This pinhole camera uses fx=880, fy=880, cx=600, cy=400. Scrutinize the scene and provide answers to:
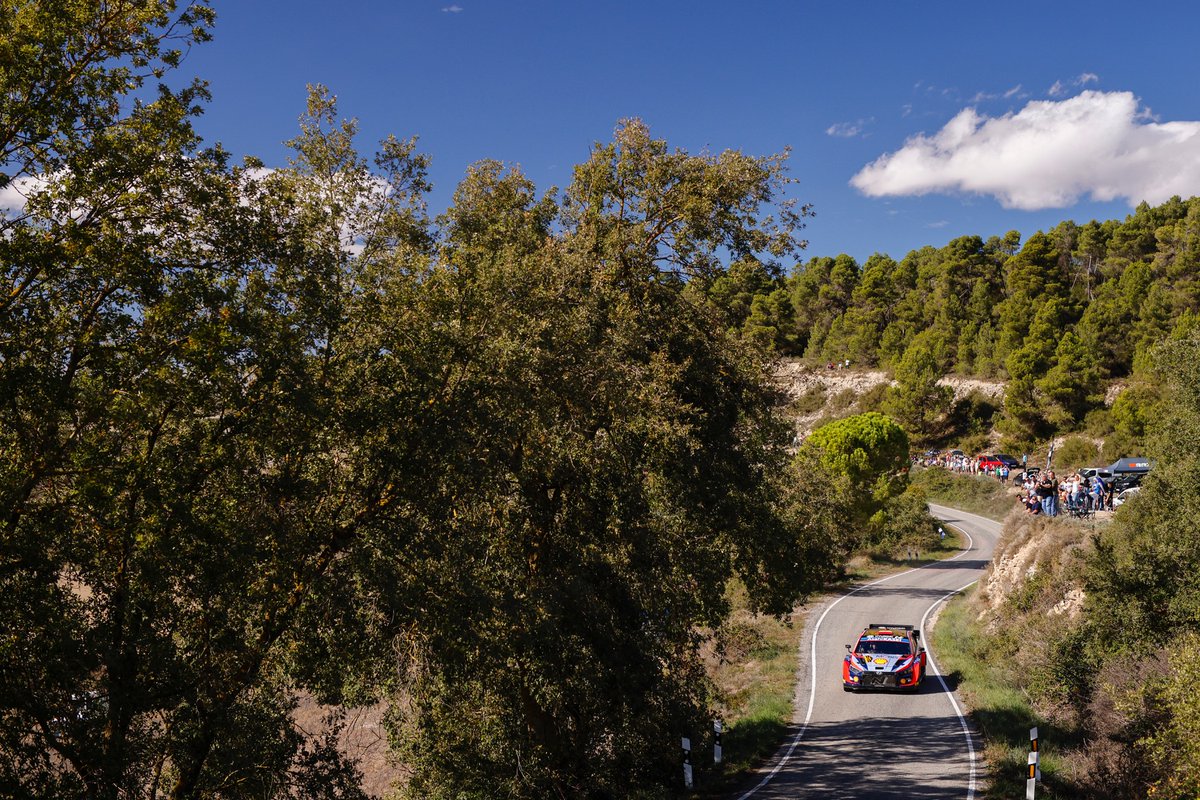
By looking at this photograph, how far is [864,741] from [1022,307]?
69.9m

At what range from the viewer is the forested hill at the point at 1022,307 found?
68.6 meters

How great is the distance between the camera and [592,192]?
15.1 meters

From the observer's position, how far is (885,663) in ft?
73.1

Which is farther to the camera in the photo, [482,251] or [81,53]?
[482,251]

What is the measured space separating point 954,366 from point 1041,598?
215 feet

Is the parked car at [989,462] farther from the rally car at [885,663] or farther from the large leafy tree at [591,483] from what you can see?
the large leafy tree at [591,483]

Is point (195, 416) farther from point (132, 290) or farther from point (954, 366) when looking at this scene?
point (954, 366)

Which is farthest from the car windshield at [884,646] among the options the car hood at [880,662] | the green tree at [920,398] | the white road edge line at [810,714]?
the green tree at [920,398]

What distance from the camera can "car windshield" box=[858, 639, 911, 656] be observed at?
22672 millimetres

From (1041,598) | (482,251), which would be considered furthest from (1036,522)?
(482,251)

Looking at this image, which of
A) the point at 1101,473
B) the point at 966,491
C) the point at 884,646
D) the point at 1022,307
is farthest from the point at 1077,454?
the point at 884,646

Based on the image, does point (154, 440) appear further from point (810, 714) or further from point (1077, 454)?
point (1077, 454)

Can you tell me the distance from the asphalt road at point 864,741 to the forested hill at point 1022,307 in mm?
28484

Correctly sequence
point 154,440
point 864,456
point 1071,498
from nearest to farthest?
1. point 154,440
2. point 1071,498
3. point 864,456
